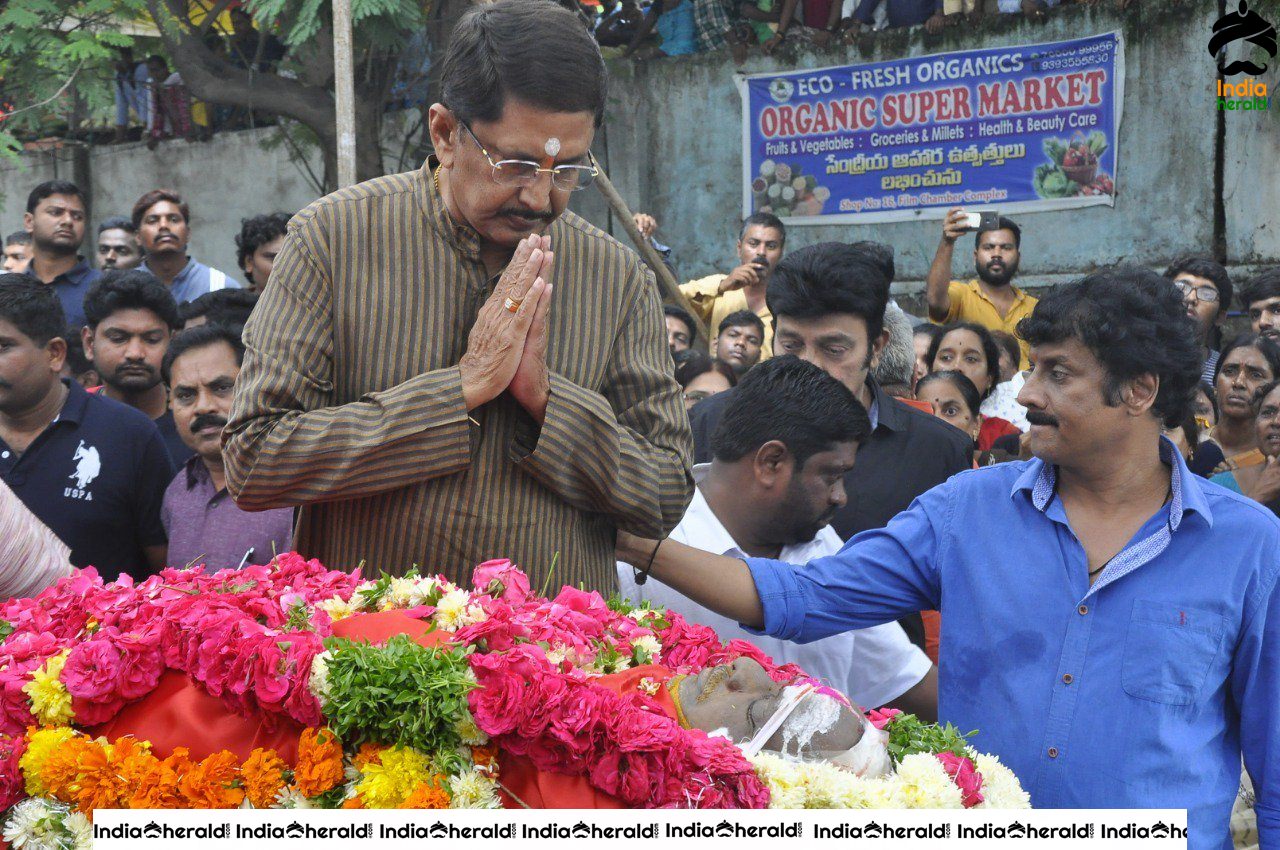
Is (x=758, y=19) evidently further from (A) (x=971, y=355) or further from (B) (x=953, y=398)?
(B) (x=953, y=398)

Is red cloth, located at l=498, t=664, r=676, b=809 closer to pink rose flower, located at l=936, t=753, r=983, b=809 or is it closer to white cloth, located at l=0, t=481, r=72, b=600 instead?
pink rose flower, located at l=936, t=753, r=983, b=809

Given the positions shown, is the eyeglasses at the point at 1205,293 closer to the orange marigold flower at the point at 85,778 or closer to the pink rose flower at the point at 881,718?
the pink rose flower at the point at 881,718

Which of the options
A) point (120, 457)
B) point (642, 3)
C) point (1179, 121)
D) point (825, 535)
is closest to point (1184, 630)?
point (825, 535)

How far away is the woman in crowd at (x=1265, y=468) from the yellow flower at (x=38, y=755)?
13.7 ft

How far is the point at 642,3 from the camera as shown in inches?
448

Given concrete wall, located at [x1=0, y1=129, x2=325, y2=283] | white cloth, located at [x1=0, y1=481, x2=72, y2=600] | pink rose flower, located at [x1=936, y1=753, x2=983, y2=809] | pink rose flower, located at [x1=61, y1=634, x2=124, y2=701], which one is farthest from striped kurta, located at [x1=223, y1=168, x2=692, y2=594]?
concrete wall, located at [x1=0, y1=129, x2=325, y2=283]

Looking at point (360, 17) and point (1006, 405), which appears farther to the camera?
point (360, 17)

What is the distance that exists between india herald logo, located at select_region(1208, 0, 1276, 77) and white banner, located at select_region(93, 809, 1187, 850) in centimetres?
812

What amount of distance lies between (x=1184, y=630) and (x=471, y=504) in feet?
4.61

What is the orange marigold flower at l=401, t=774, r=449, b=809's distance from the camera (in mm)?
2000

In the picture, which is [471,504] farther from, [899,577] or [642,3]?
[642,3]

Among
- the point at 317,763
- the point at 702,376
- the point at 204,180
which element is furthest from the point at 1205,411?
the point at 204,180

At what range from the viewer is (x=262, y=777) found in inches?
82.6

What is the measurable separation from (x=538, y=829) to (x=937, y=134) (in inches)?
333
